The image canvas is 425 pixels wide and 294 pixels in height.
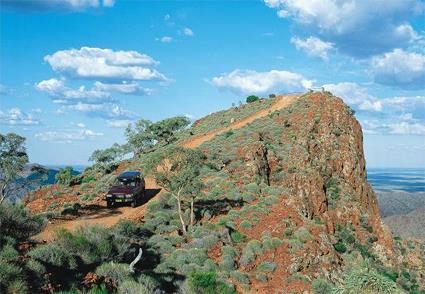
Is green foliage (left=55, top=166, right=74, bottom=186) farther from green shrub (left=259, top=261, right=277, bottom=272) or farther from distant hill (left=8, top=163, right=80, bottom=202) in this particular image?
green shrub (left=259, top=261, right=277, bottom=272)

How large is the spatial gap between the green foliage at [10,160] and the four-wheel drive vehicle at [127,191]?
743 cm

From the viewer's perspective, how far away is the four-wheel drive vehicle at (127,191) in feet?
108

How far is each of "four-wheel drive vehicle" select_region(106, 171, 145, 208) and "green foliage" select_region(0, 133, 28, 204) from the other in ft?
24.4

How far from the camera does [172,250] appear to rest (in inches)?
1034

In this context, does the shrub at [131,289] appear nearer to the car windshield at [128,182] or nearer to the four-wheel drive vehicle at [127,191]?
the four-wheel drive vehicle at [127,191]

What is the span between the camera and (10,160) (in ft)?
87.7

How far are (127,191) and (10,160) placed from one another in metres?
9.01

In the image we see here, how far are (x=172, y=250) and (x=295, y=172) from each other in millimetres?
19228

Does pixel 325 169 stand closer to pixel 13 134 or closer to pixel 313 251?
pixel 313 251

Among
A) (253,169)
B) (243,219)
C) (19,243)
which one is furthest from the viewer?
(253,169)

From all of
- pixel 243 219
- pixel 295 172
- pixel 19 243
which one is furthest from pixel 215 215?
pixel 19 243

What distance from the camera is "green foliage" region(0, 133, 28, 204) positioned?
86.5 ft

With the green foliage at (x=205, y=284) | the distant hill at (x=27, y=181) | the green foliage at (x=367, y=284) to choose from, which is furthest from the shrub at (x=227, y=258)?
the distant hill at (x=27, y=181)

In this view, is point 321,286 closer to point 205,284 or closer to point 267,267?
point 267,267
